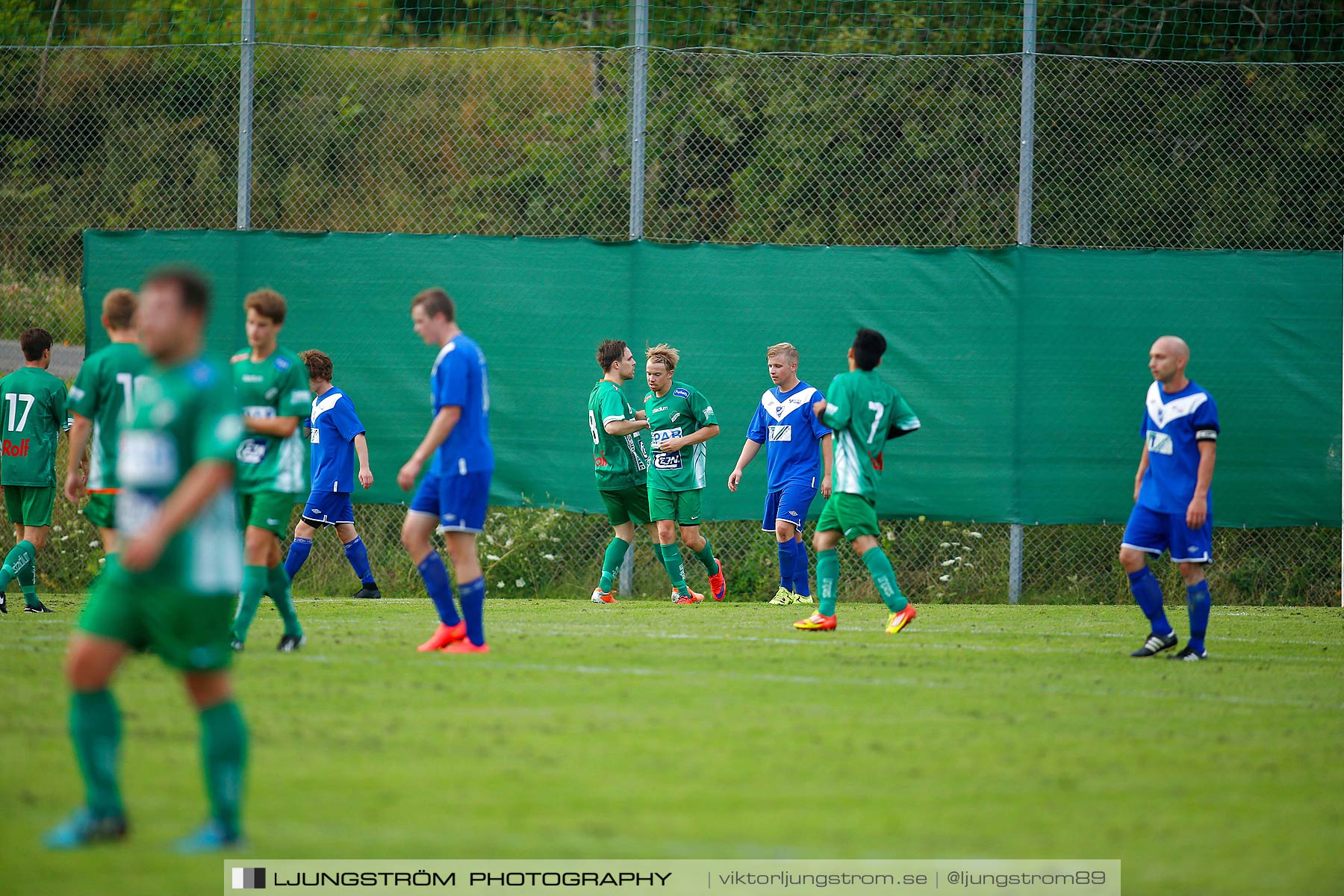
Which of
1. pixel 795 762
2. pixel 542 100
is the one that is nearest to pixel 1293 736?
pixel 795 762

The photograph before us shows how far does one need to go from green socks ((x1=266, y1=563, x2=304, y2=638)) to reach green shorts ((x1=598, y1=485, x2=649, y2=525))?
430cm

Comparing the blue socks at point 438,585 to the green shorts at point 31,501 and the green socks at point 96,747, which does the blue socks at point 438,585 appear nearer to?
the green socks at point 96,747

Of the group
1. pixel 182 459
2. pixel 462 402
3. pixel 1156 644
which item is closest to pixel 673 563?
pixel 1156 644

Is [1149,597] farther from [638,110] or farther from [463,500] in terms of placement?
[638,110]

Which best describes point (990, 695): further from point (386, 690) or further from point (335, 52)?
point (335, 52)

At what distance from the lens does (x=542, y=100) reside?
1433cm

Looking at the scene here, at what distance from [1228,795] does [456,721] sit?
2.99m

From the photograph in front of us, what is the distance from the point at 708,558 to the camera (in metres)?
11.9

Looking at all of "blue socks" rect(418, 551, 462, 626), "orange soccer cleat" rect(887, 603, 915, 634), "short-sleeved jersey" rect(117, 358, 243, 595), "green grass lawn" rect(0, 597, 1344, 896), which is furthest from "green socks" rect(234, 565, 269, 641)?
"orange soccer cleat" rect(887, 603, 915, 634)

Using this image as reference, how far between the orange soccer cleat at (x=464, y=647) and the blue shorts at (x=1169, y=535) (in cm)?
379

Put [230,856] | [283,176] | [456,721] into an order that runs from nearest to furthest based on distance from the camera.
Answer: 1. [230,856]
2. [456,721]
3. [283,176]

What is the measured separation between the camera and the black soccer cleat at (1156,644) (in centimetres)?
856

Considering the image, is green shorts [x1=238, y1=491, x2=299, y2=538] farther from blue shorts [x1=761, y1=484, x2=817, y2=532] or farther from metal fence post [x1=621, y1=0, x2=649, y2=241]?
metal fence post [x1=621, y1=0, x2=649, y2=241]

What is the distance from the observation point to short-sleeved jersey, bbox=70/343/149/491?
7539mm
